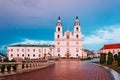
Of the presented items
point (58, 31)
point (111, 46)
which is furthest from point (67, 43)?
point (111, 46)

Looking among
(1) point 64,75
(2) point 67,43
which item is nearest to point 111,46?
(2) point 67,43

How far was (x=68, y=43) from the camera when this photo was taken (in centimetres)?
8625

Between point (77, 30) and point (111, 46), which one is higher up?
point (77, 30)

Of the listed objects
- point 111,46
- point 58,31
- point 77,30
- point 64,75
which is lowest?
point 64,75

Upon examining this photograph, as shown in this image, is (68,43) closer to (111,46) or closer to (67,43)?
(67,43)

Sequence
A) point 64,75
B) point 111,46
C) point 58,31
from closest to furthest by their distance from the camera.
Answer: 1. point 64,75
2. point 58,31
3. point 111,46

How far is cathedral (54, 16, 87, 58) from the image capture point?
84.9m

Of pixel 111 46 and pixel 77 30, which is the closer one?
pixel 77 30

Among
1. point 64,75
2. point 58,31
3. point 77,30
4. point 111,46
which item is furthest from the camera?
point 111,46

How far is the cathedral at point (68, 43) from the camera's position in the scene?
8488 centimetres

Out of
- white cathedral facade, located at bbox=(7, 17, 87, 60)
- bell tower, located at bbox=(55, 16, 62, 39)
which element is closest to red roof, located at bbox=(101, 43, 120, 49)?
white cathedral facade, located at bbox=(7, 17, 87, 60)

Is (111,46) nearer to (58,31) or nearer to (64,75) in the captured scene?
(58,31)

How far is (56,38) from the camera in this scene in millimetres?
85438

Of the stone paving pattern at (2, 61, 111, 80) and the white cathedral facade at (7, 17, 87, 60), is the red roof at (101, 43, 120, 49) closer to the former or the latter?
the white cathedral facade at (7, 17, 87, 60)
